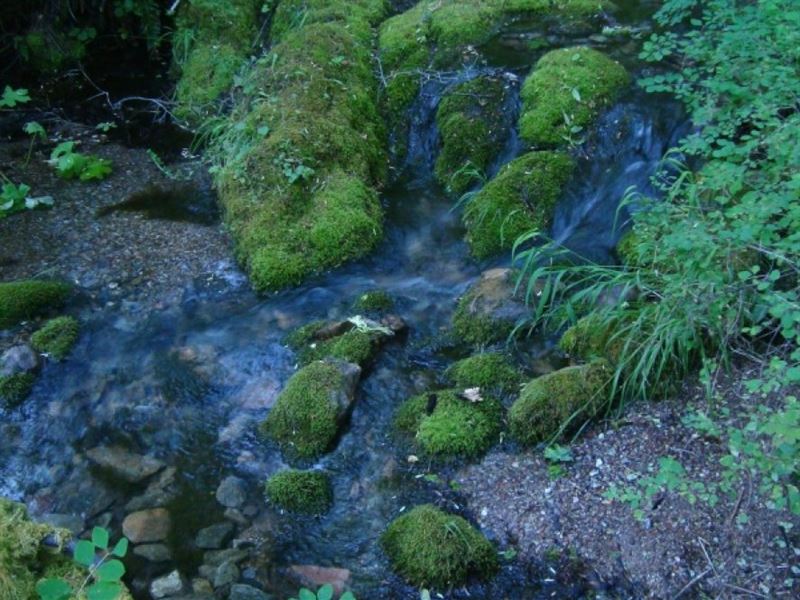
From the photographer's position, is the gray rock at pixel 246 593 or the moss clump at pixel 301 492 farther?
the moss clump at pixel 301 492

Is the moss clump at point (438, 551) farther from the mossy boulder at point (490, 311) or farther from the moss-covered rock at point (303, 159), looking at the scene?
the moss-covered rock at point (303, 159)

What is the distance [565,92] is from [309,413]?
381cm

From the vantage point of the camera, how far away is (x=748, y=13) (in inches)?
195

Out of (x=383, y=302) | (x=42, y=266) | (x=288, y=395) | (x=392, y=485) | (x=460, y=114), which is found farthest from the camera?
(x=460, y=114)

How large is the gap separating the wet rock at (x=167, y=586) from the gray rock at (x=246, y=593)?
24cm

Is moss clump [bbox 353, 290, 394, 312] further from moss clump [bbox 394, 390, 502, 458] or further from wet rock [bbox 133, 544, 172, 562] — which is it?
wet rock [bbox 133, 544, 172, 562]

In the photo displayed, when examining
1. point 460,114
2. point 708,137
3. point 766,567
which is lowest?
point 766,567

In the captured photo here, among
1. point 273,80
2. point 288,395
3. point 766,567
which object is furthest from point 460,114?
point 766,567

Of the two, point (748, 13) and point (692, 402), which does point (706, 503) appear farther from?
point (748, 13)

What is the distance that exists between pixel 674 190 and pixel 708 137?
34cm

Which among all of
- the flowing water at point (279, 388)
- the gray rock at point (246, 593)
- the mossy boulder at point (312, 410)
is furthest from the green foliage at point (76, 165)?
the gray rock at point (246, 593)

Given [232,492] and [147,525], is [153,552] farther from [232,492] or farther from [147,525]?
[232,492]

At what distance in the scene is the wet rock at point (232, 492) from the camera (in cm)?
425

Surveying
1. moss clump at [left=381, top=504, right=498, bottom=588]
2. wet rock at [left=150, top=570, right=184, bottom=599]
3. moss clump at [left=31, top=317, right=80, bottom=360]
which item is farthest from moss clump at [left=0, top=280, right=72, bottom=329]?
moss clump at [left=381, top=504, right=498, bottom=588]
